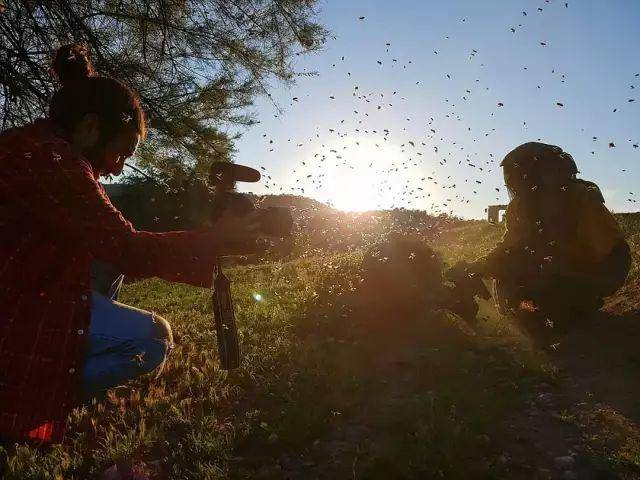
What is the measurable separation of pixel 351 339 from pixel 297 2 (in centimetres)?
423

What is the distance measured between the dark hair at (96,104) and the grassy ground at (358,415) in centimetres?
206

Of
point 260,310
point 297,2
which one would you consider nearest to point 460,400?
point 260,310

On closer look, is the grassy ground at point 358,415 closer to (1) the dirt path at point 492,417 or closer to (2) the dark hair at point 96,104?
(1) the dirt path at point 492,417

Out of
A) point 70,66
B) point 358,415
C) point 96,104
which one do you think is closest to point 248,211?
point 96,104

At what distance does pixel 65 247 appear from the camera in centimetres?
274

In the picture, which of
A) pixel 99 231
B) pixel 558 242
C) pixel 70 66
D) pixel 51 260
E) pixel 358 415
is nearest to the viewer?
pixel 99 231

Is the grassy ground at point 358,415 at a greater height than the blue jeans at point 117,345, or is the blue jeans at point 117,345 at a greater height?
the blue jeans at point 117,345

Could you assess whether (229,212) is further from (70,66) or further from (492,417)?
(492,417)

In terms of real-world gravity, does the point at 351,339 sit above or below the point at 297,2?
below

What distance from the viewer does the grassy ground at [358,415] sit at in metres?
3.59

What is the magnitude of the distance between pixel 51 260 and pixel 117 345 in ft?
2.15

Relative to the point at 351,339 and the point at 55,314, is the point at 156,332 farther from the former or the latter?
the point at 351,339

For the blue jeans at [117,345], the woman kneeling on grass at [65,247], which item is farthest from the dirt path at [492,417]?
the woman kneeling on grass at [65,247]

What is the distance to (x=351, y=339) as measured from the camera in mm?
6574
